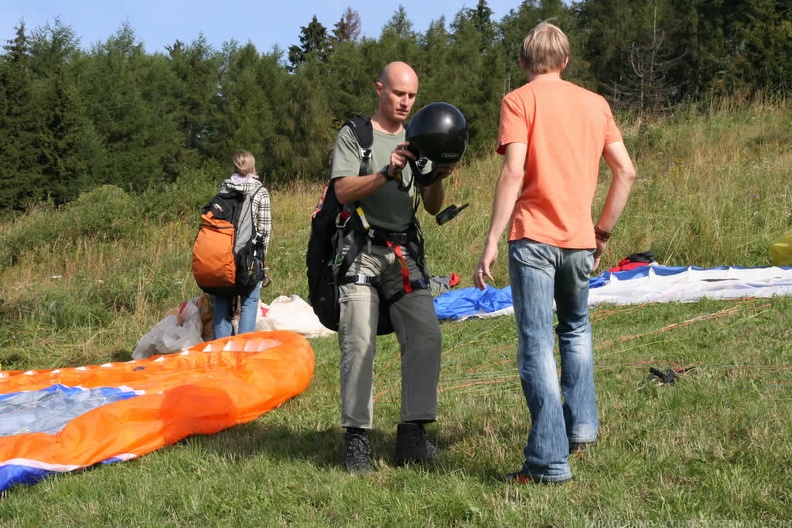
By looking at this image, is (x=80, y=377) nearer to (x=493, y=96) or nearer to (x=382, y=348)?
(x=382, y=348)

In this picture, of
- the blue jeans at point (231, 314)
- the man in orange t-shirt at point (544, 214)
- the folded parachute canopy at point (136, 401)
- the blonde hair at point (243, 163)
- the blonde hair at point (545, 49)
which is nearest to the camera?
the man in orange t-shirt at point (544, 214)

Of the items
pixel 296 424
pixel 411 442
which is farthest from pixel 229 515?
pixel 296 424

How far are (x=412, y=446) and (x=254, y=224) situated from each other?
4384 mm

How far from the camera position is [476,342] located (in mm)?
7871

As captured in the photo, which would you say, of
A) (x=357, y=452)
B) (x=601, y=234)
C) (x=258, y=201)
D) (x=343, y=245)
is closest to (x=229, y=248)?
(x=258, y=201)

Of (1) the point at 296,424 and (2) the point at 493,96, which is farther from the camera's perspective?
(2) the point at 493,96

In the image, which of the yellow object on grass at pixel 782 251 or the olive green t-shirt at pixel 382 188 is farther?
the yellow object on grass at pixel 782 251

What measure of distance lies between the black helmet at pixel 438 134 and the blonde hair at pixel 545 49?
47 cm

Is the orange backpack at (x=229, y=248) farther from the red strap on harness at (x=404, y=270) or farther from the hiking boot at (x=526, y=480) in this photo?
the hiking boot at (x=526, y=480)

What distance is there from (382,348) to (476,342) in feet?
2.98

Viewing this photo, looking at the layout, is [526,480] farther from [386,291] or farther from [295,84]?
[295,84]

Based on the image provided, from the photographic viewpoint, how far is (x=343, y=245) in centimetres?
417

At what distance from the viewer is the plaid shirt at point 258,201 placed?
7.99 metres

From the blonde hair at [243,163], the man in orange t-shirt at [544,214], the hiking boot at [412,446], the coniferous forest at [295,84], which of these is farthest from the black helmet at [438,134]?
the coniferous forest at [295,84]
